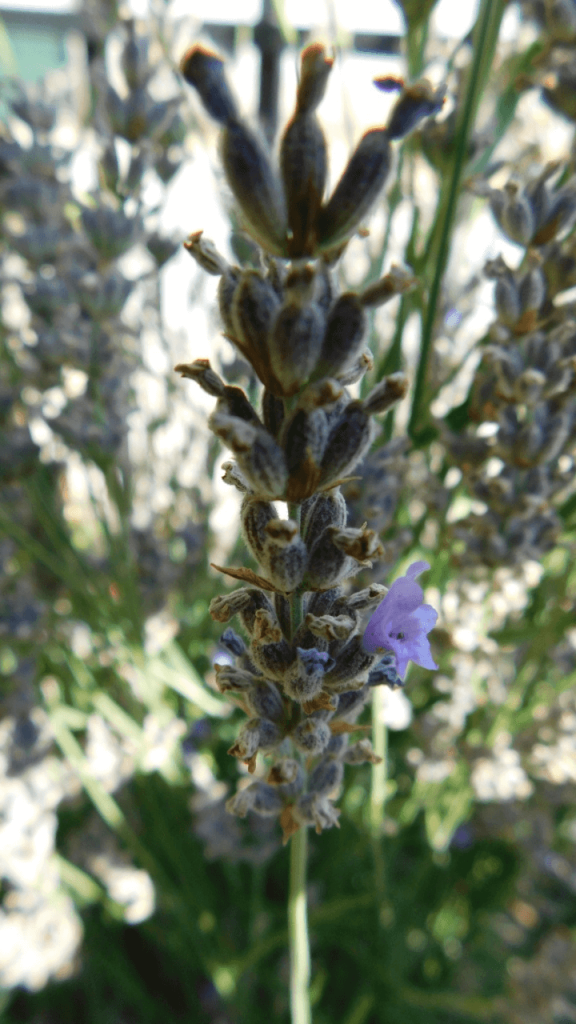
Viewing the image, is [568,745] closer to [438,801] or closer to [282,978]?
[438,801]

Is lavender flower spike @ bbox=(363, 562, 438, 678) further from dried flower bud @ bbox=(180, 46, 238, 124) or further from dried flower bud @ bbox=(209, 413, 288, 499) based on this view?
dried flower bud @ bbox=(180, 46, 238, 124)

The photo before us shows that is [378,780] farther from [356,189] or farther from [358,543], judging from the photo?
[356,189]

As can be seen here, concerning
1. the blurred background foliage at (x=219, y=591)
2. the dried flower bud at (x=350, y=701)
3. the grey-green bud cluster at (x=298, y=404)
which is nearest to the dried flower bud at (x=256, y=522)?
the grey-green bud cluster at (x=298, y=404)

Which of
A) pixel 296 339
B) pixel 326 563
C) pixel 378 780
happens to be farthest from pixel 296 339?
pixel 378 780

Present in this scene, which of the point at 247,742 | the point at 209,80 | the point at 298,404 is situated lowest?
the point at 247,742

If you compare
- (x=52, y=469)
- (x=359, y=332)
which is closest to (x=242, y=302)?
(x=359, y=332)
